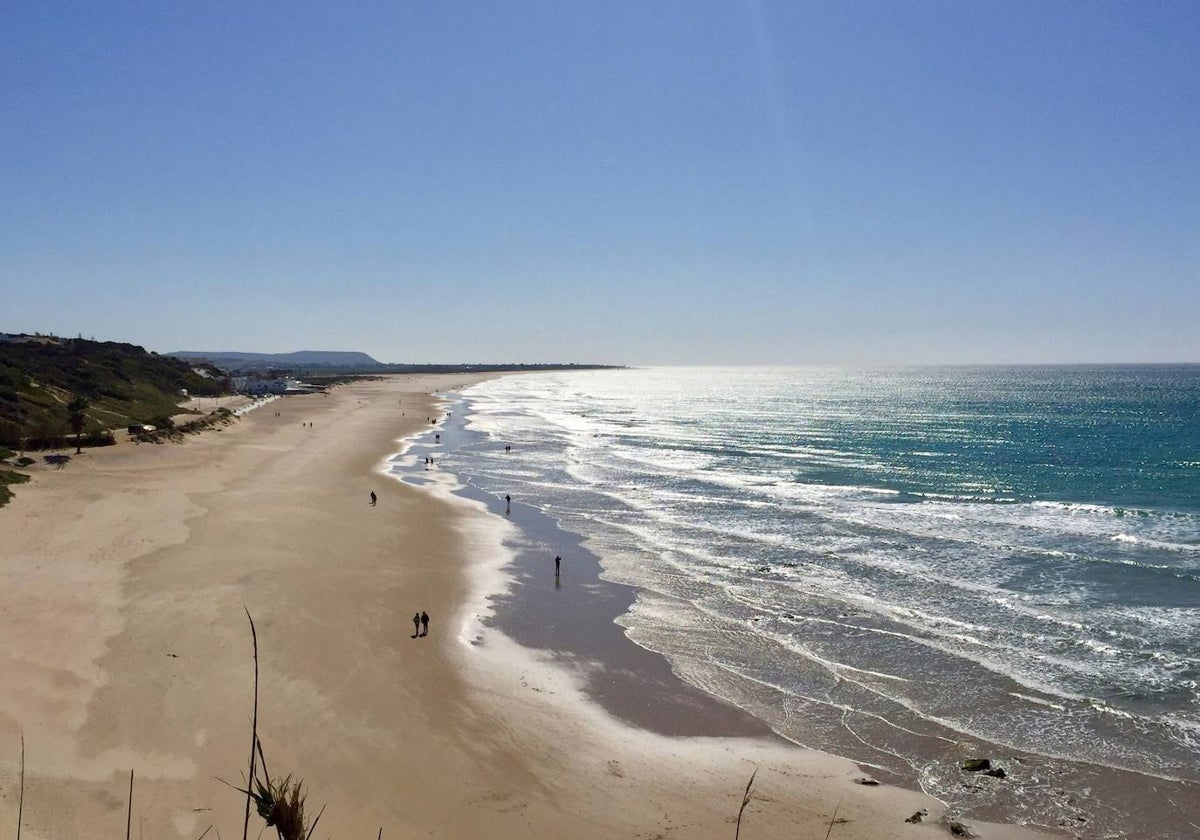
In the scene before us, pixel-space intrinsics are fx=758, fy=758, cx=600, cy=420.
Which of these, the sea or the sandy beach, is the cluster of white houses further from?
the sandy beach

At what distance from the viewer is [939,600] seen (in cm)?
2650

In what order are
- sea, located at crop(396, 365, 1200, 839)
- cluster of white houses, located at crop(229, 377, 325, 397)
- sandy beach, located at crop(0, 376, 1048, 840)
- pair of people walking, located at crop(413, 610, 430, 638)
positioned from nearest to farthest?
1. sandy beach, located at crop(0, 376, 1048, 840)
2. sea, located at crop(396, 365, 1200, 839)
3. pair of people walking, located at crop(413, 610, 430, 638)
4. cluster of white houses, located at crop(229, 377, 325, 397)

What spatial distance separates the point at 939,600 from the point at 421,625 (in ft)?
57.9

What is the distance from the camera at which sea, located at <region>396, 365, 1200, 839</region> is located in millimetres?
16422

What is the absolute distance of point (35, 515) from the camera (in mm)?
32094

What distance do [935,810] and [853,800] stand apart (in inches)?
59.0

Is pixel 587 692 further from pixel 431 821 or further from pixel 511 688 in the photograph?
pixel 431 821

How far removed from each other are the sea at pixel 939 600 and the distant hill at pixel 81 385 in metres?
27.6

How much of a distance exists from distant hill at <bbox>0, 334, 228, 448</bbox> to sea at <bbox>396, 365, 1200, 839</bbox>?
90.6ft

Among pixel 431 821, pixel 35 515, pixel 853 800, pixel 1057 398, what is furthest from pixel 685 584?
pixel 1057 398

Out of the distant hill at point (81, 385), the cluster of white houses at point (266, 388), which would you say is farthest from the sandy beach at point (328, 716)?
the cluster of white houses at point (266, 388)

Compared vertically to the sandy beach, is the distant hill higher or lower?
higher

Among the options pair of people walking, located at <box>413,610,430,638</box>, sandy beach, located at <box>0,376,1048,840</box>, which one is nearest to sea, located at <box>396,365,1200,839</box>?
sandy beach, located at <box>0,376,1048,840</box>

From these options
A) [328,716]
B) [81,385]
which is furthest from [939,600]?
[81,385]
